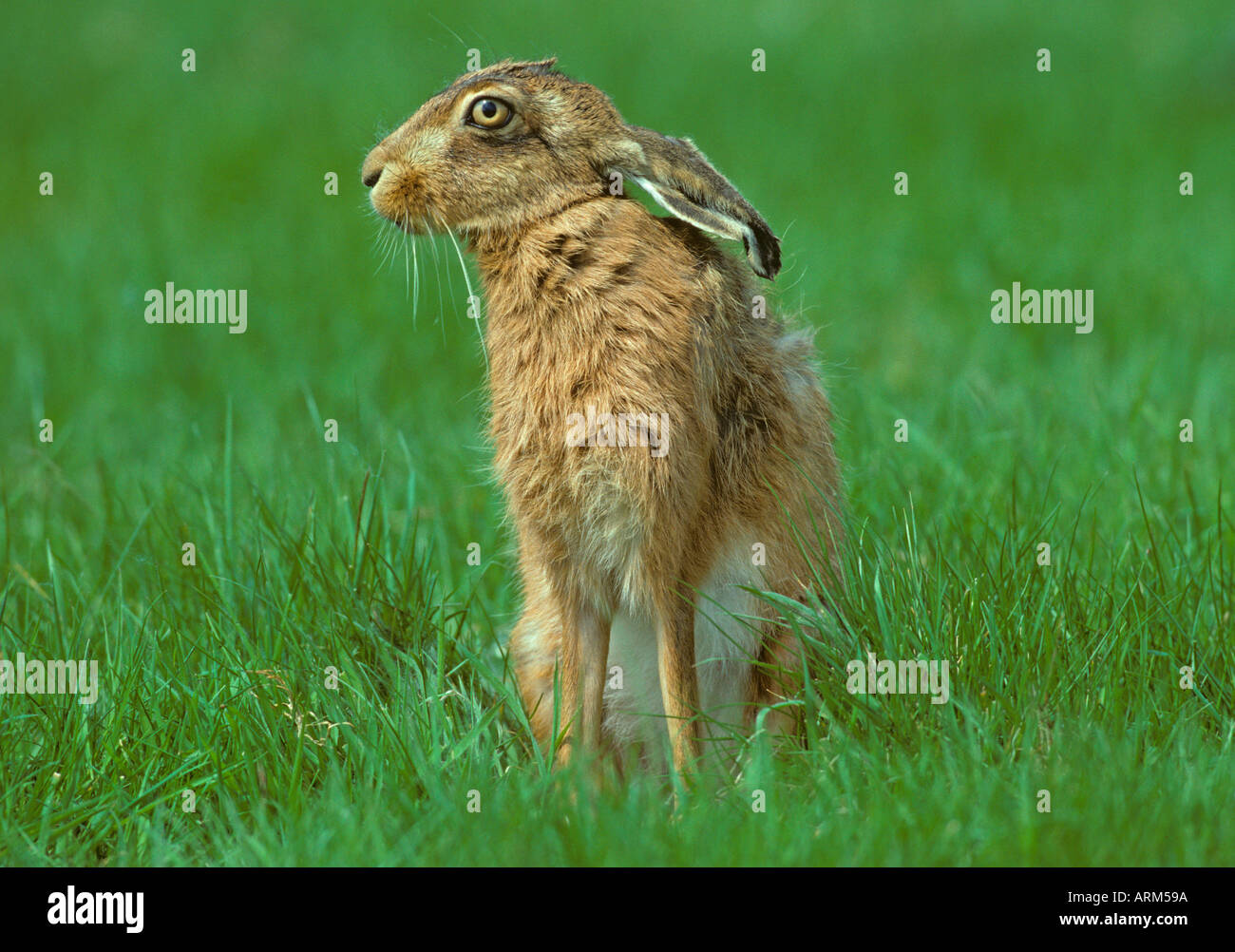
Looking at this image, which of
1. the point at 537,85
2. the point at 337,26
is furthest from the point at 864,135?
the point at 537,85

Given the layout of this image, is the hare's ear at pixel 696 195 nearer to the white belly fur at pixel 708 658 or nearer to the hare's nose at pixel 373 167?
the hare's nose at pixel 373 167

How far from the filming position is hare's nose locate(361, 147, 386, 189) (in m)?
3.75

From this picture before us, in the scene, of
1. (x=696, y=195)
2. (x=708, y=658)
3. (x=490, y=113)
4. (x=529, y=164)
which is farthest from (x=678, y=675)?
(x=490, y=113)

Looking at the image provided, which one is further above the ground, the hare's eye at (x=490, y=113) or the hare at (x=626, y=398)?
the hare's eye at (x=490, y=113)

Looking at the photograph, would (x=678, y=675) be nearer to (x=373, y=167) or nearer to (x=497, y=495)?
(x=497, y=495)

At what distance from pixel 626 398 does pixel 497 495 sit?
0.92 metres

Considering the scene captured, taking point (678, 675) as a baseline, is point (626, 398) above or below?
above

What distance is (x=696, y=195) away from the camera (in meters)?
3.60

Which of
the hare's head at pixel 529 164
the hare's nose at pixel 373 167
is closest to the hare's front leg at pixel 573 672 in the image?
the hare's head at pixel 529 164

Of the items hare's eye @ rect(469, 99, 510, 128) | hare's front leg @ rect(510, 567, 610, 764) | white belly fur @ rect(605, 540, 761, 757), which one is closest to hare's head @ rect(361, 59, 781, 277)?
hare's eye @ rect(469, 99, 510, 128)

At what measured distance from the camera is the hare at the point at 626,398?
350 cm

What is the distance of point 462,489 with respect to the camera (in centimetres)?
539

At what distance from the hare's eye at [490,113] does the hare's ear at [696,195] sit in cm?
A: 30

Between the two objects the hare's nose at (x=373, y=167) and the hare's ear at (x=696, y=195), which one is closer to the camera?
the hare's ear at (x=696, y=195)
